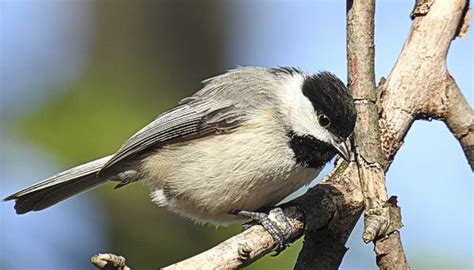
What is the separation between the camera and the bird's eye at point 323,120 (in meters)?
2.82

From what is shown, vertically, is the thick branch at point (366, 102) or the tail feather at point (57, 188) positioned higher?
the thick branch at point (366, 102)

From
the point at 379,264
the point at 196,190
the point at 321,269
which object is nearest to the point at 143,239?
the point at 196,190

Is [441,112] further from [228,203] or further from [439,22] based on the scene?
[228,203]

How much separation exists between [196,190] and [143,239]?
1.17 metres

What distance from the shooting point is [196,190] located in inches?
117

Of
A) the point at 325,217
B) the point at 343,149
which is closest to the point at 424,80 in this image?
the point at 343,149

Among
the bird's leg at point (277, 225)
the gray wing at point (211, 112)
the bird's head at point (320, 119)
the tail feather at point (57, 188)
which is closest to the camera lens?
the bird's leg at point (277, 225)

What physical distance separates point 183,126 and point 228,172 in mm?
300

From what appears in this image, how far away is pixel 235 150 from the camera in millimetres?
2857

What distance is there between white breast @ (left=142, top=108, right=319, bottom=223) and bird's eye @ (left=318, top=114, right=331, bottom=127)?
0.44 feet

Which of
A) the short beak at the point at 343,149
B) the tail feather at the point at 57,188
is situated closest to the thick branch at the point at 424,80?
the short beak at the point at 343,149

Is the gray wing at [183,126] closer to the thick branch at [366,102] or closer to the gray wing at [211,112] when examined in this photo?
the gray wing at [211,112]

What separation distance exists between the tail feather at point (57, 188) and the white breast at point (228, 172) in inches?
10.5

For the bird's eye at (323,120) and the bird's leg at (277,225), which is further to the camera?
the bird's eye at (323,120)
